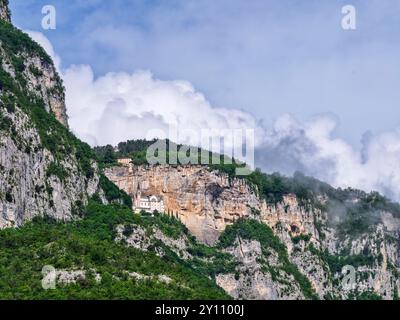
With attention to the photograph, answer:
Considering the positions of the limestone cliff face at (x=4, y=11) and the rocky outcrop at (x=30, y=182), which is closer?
the rocky outcrop at (x=30, y=182)

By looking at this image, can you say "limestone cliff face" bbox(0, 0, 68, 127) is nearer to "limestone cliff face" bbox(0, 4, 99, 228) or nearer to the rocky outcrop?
"limestone cliff face" bbox(0, 4, 99, 228)

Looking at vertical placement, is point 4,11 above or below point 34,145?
above

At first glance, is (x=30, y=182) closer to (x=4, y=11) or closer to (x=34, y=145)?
(x=34, y=145)

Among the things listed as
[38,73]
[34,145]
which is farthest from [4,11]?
[34,145]

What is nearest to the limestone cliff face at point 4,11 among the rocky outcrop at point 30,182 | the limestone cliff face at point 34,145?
the limestone cliff face at point 34,145

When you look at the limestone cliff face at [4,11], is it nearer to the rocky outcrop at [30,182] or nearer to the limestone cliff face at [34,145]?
the limestone cliff face at [34,145]

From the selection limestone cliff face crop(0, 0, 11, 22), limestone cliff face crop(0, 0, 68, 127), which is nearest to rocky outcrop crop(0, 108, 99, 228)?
limestone cliff face crop(0, 0, 68, 127)
